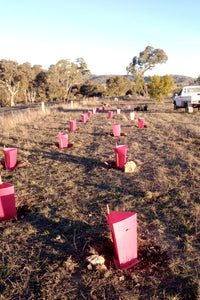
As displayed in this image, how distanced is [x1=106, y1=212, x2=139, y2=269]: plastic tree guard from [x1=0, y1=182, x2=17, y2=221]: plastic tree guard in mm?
1632

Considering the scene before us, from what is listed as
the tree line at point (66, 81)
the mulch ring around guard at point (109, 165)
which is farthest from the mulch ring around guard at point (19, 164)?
the tree line at point (66, 81)

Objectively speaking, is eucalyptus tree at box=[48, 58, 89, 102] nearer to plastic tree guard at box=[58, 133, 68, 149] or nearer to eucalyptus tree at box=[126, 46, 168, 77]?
eucalyptus tree at box=[126, 46, 168, 77]

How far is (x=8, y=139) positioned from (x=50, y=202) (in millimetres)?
5782

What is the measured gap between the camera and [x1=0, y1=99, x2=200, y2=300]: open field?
2.00 m

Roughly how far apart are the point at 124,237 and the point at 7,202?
185 cm

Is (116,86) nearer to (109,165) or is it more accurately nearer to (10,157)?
(109,165)

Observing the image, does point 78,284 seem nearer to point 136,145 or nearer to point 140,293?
point 140,293

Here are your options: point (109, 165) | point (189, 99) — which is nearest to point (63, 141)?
point (109, 165)

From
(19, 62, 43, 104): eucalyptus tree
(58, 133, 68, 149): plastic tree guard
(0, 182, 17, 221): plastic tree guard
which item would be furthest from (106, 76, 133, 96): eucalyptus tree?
(0, 182, 17, 221): plastic tree guard

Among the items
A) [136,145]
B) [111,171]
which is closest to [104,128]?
[136,145]

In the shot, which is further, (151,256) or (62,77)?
(62,77)

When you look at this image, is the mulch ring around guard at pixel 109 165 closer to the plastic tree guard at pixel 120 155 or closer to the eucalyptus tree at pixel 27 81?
the plastic tree guard at pixel 120 155

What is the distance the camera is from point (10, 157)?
5223 millimetres

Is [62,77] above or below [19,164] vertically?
above
